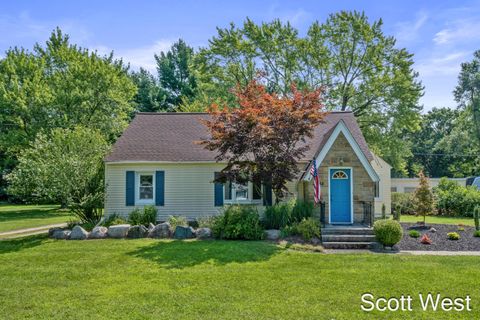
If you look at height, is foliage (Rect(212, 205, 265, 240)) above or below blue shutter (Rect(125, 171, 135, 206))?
below

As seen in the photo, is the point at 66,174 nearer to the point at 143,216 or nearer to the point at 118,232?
the point at 118,232

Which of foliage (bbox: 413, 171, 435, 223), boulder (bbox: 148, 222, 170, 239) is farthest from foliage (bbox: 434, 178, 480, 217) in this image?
boulder (bbox: 148, 222, 170, 239)

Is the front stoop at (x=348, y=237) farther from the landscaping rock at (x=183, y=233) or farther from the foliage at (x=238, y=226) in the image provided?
the landscaping rock at (x=183, y=233)

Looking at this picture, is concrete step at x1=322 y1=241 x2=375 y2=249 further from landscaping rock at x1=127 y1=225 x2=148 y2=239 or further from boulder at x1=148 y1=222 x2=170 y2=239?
landscaping rock at x1=127 y1=225 x2=148 y2=239

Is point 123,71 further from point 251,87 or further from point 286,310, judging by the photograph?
point 286,310

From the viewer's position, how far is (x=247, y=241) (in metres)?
11.1

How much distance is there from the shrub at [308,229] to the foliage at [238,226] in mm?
1316

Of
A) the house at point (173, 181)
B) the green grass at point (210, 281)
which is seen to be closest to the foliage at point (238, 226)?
the green grass at point (210, 281)

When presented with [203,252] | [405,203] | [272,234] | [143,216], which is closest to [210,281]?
[203,252]

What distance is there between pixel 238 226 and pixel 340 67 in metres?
22.1

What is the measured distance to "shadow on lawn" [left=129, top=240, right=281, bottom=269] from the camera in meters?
8.80

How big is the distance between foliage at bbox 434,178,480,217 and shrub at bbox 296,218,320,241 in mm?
16008

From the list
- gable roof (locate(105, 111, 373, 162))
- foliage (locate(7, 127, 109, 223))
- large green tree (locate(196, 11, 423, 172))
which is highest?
large green tree (locate(196, 11, 423, 172))

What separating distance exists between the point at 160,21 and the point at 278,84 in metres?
19.1
